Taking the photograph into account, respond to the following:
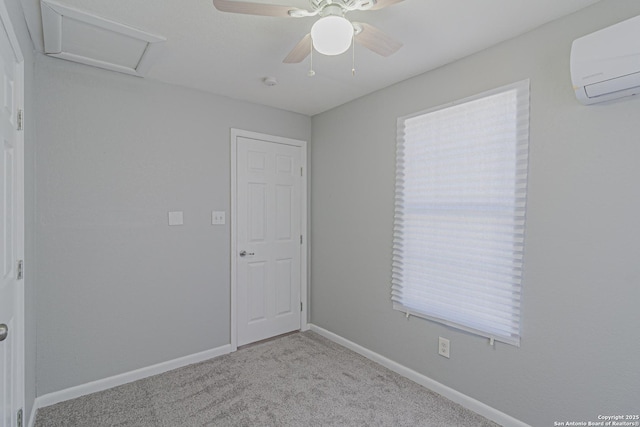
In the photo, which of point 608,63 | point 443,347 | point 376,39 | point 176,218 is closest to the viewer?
point 608,63

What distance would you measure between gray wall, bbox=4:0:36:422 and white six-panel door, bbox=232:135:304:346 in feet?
4.70

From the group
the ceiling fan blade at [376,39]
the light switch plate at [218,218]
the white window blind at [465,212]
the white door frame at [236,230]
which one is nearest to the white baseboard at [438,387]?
the white window blind at [465,212]

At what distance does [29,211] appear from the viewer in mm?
1921

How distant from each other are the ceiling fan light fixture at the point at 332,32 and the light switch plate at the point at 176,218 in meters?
1.95

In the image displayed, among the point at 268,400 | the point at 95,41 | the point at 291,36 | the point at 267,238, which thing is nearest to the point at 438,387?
the point at 268,400

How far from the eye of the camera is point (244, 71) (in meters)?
2.43

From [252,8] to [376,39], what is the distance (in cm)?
61

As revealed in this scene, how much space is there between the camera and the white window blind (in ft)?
6.38

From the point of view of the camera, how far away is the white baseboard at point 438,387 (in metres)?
1.98

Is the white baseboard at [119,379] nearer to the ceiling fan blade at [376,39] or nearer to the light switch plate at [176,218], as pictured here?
the light switch plate at [176,218]

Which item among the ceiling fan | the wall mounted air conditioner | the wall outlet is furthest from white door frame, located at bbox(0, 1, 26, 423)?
the wall mounted air conditioner

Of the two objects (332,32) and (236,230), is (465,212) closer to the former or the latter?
(332,32)

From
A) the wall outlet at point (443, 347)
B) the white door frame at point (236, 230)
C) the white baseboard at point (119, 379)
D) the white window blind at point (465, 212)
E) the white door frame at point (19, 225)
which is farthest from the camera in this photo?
the white door frame at point (236, 230)

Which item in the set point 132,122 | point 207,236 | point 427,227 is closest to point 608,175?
point 427,227
